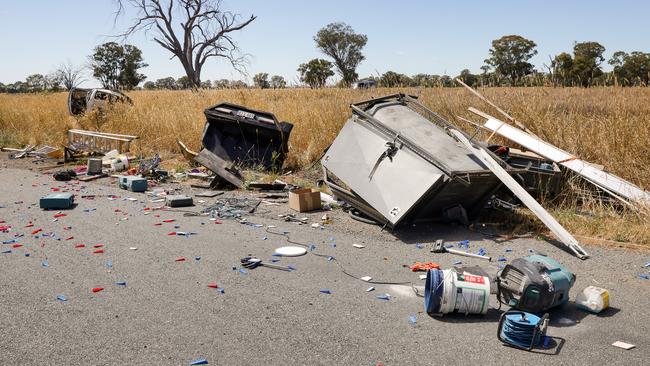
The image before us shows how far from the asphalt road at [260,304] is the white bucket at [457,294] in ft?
0.31

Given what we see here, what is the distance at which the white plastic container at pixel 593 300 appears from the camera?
12.7ft

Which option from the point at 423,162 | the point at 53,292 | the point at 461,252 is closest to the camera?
the point at 53,292

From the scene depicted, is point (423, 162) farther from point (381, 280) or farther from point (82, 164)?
point (82, 164)

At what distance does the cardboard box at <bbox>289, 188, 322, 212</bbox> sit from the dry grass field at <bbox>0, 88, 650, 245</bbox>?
308 cm

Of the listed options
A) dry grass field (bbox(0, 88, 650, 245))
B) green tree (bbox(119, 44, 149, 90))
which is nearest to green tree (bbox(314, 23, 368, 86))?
green tree (bbox(119, 44, 149, 90))

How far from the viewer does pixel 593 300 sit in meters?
3.88

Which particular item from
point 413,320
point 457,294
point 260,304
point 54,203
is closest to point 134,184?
point 54,203

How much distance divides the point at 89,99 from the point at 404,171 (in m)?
12.7

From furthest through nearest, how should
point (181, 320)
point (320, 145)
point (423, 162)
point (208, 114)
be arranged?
point (320, 145) < point (208, 114) < point (423, 162) < point (181, 320)

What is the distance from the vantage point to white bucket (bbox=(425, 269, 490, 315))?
3801 millimetres

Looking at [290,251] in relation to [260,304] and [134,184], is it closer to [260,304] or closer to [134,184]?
[260,304]

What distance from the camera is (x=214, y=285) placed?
452cm

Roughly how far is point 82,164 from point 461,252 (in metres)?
9.50

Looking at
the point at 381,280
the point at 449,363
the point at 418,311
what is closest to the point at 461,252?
the point at 381,280
